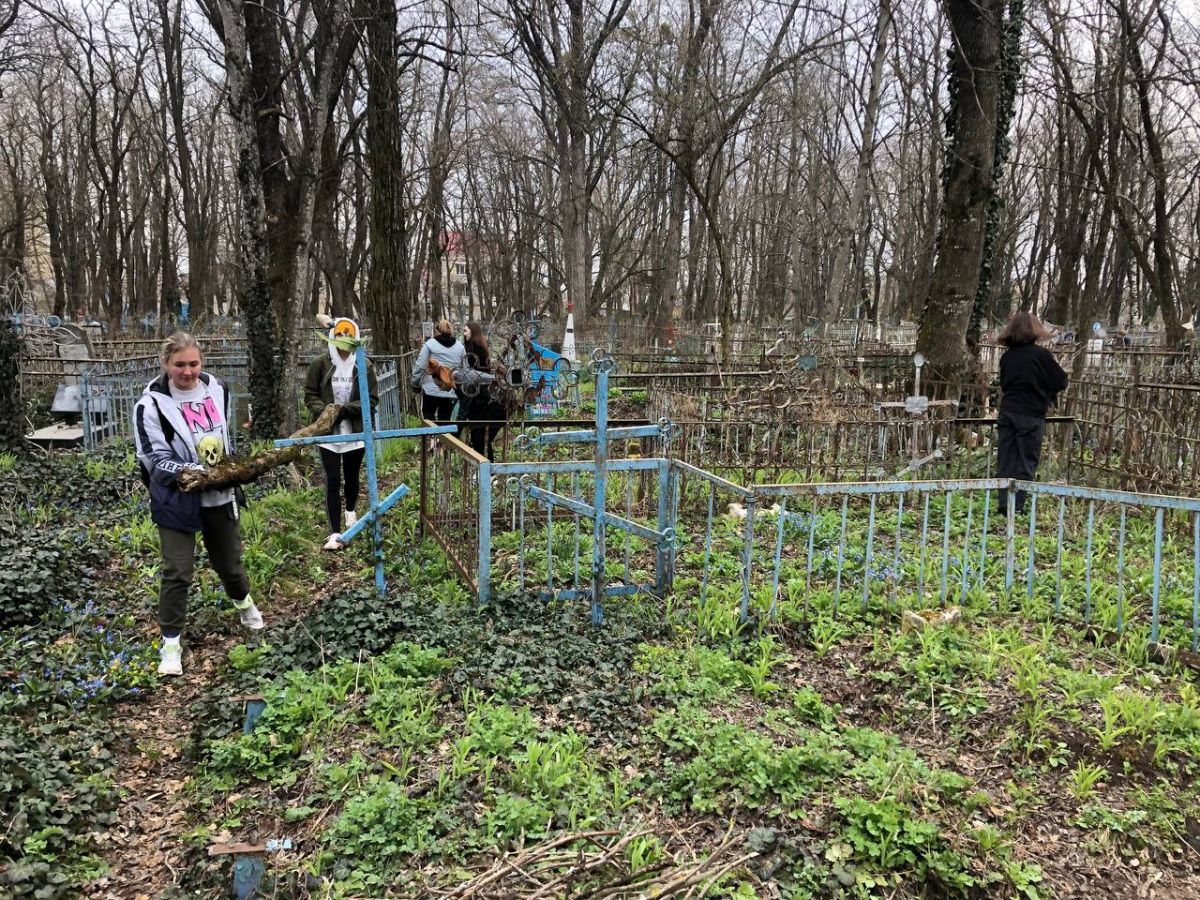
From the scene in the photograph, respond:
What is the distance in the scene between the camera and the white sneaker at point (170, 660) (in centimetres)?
422

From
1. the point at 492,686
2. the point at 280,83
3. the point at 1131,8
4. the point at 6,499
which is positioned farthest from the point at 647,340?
the point at 492,686

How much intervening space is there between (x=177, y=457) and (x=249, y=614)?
112 cm

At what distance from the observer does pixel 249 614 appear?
4.75m

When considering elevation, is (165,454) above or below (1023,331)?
below

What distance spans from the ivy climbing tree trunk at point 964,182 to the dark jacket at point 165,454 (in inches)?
357

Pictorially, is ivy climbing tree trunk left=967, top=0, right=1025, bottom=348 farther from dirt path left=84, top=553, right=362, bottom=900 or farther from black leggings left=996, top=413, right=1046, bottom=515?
dirt path left=84, top=553, right=362, bottom=900

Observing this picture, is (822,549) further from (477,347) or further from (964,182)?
(964,182)

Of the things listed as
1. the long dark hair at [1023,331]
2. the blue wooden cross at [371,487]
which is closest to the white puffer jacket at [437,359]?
the blue wooden cross at [371,487]

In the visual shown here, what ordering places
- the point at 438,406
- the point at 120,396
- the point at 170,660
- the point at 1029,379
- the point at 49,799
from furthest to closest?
1. the point at 120,396
2. the point at 438,406
3. the point at 1029,379
4. the point at 170,660
5. the point at 49,799

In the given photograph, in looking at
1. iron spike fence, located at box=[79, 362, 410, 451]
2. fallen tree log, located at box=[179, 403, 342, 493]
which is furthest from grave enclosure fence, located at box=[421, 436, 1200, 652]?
iron spike fence, located at box=[79, 362, 410, 451]

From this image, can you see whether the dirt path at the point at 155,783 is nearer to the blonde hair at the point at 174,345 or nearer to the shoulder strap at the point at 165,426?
the shoulder strap at the point at 165,426

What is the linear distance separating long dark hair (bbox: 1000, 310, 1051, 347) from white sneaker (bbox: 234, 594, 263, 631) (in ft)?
20.3

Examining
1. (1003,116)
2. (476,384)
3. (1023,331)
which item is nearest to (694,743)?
(1023,331)

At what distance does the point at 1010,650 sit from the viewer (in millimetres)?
4344
